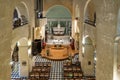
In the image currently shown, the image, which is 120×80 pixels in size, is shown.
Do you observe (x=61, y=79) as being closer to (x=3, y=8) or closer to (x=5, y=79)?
(x=5, y=79)

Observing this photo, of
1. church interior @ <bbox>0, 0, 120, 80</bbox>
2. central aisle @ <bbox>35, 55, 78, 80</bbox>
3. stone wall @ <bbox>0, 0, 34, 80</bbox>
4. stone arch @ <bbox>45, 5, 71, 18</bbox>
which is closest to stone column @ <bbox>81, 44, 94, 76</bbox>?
church interior @ <bbox>0, 0, 120, 80</bbox>

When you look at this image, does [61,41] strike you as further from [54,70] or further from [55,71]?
[55,71]

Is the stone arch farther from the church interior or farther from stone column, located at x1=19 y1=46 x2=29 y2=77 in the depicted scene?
stone column, located at x1=19 y1=46 x2=29 y2=77

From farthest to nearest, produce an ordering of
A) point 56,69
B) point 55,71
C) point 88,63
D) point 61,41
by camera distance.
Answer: point 61,41, point 56,69, point 55,71, point 88,63

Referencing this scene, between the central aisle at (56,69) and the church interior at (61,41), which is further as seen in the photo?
the central aisle at (56,69)

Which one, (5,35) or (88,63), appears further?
(88,63)

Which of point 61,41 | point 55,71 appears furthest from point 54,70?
point 61,41

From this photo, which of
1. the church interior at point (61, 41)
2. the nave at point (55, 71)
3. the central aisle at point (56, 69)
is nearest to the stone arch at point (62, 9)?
the church interior at point (61, 41)

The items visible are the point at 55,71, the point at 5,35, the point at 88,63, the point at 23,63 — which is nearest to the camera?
the point at 5,35

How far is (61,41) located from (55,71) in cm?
1396

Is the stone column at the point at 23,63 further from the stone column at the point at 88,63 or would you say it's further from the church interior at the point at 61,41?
the stone column at the point at 88,63

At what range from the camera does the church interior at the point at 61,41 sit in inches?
535

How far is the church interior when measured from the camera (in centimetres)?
1358

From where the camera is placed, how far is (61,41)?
38.4 metres
